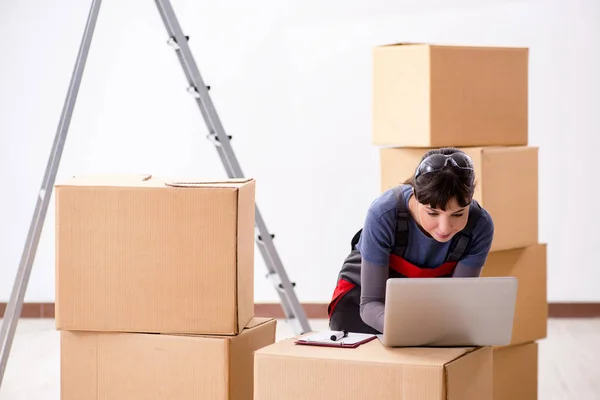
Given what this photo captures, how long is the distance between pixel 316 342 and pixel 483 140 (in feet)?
4.28

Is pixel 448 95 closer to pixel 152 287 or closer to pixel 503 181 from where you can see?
pixel 503 181

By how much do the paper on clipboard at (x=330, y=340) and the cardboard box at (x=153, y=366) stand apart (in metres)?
0.21

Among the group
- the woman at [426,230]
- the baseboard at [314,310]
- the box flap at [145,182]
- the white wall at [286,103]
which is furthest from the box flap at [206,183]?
the baseboard at [314,310]

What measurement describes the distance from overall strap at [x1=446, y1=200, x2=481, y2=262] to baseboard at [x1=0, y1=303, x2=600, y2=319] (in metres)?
2.46

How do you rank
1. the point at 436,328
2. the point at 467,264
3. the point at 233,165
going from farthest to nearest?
1. the point at 233,165
2. the point at 467,264
3. the point at 436,328

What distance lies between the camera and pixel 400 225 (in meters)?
2.00

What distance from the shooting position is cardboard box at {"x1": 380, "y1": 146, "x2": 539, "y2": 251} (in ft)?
8.84

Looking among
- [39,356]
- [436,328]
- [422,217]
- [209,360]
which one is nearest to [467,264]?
[422,217]

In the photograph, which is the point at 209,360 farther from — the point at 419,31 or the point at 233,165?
the point at 419,31

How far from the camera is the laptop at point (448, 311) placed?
5.44 ft

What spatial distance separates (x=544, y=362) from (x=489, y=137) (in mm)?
1234

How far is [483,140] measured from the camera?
2.81 metres

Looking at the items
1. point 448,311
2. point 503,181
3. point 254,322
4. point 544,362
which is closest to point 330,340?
point 448,311

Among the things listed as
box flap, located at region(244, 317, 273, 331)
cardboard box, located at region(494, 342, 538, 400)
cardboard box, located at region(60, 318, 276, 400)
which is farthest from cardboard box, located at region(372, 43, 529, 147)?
cardboard box, located at region(60, 318, 276, 400)
